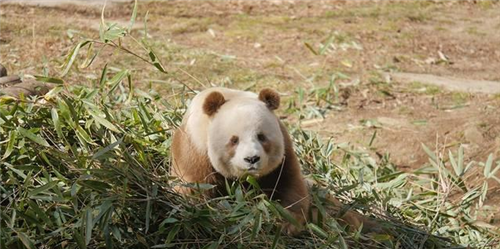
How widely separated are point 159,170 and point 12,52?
4.85 m

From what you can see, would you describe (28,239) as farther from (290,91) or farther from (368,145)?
(290,91)

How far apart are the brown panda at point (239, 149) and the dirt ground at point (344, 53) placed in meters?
2.72

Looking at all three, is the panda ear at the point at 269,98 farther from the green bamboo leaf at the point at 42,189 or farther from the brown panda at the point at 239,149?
the green bamboo leaf at the point at 42,189

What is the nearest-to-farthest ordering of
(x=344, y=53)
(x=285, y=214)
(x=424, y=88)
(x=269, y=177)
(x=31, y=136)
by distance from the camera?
(x=285, y=214) → (x=31, y=136) → (x=269, y=177) → (x=424, y=88) → (x=344, y=53)

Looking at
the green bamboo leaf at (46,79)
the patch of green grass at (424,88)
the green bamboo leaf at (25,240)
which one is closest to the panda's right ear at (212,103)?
the green bamboo leaf at (46,79)

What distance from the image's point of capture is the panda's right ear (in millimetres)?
4797

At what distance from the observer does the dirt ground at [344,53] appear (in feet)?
27.5

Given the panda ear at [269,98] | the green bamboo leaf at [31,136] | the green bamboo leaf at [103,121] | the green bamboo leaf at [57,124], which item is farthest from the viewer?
the green bamboo leaf at [103,121]

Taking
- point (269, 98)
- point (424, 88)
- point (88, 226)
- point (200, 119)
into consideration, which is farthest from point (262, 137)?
point (424, 88)

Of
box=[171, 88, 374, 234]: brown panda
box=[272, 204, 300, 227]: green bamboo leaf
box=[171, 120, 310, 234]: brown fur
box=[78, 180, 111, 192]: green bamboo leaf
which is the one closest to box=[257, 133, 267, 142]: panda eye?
box=[171, 88, 374, 234]: brown panda

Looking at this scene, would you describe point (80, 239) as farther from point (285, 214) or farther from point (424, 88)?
point (424, 88)

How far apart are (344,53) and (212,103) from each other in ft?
19.1

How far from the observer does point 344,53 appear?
10.4 m

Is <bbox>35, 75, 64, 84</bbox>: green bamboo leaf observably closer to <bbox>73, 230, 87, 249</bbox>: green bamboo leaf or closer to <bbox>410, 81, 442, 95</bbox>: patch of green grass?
<bbox>73, 230, 87, 249</bbox>: green bamboo leaf
